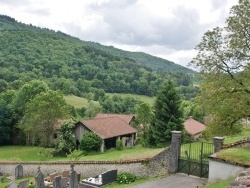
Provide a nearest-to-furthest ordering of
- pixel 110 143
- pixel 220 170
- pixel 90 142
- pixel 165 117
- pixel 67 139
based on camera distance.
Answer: pixel 220 170 < pixel 165 117 < pixel 90 142 < pixel 67 139 < pixel 110 143

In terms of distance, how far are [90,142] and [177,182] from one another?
21.7 m

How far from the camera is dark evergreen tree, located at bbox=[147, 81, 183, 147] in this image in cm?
4062

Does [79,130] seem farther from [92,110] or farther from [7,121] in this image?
[92,110]

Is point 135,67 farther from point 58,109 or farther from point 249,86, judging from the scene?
point 249,86

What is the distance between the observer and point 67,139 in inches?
1697

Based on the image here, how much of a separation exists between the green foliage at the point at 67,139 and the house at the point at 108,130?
119 centimetres

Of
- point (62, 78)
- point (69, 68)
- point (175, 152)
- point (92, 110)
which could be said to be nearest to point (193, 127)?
point (92, 110)

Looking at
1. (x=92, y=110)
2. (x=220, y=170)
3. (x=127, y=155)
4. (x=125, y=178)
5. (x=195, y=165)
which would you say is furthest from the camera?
(x=92, y=110)

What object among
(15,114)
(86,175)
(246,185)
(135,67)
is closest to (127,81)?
(135,67)

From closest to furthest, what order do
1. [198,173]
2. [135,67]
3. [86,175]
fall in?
[198,173] → [86,175] → [135,67]

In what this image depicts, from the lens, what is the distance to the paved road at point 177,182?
20.5m

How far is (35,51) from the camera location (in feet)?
416

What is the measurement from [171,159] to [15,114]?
40.6 metres

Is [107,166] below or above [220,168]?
below
